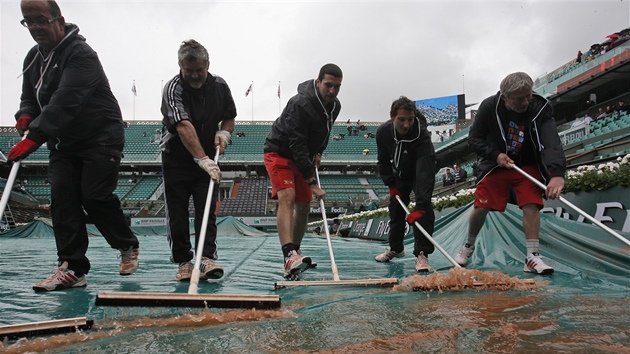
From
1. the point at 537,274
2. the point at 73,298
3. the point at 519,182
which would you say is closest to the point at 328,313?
the point at 73,298

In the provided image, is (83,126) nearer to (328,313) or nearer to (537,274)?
(328,313)

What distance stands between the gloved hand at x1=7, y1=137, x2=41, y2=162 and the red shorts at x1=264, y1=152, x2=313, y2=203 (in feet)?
4.72

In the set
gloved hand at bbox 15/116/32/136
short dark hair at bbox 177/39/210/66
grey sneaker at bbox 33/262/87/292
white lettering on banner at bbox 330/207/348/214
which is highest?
short dark hair at bbox 177/39/210/66

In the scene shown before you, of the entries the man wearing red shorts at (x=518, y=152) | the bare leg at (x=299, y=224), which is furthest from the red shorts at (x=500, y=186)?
the bare leg at (x=299, y=224)

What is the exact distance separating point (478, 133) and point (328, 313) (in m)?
2.32

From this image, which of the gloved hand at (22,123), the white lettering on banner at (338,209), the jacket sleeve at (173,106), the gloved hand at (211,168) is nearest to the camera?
the gloved hand at (22,123)

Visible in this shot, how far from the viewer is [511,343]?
122cm

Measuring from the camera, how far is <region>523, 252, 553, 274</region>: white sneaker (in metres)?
2.84

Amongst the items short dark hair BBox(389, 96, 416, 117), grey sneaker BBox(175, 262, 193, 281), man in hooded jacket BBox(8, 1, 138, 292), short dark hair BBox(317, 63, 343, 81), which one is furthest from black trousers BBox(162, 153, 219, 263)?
short dark hair BBox(389, 96, 416, 117)

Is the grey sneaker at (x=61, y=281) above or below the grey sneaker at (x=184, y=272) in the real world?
above

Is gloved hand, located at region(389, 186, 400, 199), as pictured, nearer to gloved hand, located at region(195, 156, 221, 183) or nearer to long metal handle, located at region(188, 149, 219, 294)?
long metal handle, located at region(188, 149, 219, 294)

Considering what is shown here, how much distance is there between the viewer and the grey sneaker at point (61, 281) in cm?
222

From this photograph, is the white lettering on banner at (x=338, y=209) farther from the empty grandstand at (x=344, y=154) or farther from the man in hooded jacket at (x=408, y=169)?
the man in hooded jacket at (x=408, y=169)

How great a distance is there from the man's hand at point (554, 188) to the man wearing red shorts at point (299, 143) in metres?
1.46
